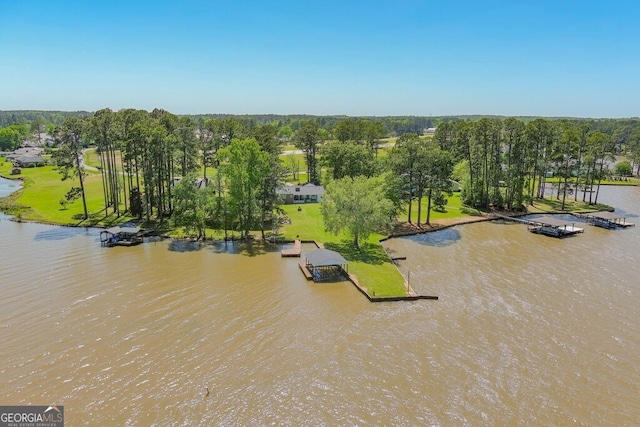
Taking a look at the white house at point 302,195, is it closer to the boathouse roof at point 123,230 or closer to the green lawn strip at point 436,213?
the green lawn strip at point 436,213

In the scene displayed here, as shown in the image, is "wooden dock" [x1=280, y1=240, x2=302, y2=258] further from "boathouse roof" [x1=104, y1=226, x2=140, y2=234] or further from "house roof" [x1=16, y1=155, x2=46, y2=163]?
"house roof" [x1=16, y1=155, x2=46, y2=163]

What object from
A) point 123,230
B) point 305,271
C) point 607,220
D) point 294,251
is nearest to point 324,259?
point 305,271

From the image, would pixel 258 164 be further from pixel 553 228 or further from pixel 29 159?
pixel 29 159

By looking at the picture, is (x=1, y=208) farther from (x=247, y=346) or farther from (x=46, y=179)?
(x=247, y=346)

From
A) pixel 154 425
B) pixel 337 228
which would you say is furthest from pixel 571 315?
pixel 154 425

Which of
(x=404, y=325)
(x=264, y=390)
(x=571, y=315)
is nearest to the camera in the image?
(x=264, y=390)

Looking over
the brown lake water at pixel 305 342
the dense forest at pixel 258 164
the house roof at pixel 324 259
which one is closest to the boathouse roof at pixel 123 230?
the brown lake water at pixel 305 342

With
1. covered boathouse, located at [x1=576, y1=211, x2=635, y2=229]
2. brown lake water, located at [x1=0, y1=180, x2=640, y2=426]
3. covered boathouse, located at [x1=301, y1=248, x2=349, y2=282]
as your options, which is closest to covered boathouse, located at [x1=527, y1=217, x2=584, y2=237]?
covered boathouse, located at [x1=576, y1=211, x2=635, y2=229]
